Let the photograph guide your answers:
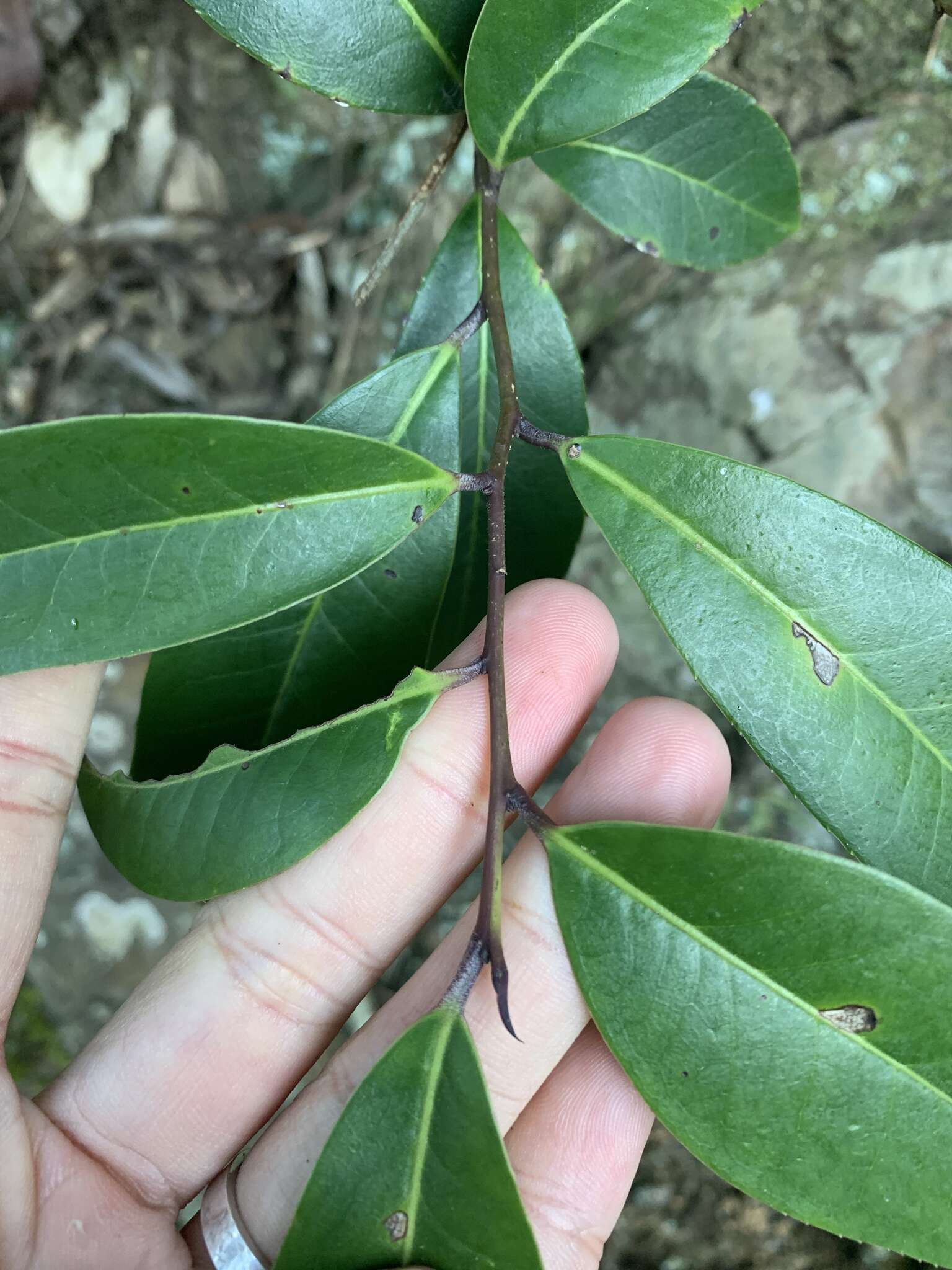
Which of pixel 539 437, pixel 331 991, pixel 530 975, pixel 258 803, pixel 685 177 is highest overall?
pixel 685 177

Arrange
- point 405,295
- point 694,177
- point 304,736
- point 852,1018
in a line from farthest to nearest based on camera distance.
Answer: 1. point 405,295
2. point 694,177
3. point 304,736
4. point 852,1018

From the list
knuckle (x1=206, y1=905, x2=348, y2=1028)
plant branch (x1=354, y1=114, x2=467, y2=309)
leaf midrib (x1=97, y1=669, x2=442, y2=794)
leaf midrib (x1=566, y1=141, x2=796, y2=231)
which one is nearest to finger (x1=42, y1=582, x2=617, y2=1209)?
knuckle (x1=206, y1=905, x2=348, y2=1028)

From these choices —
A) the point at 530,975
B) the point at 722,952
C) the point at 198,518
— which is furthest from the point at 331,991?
the point at 198,518

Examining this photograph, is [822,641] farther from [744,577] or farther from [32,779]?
[32,779]

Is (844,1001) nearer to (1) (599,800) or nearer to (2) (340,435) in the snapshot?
(1) (599,800)

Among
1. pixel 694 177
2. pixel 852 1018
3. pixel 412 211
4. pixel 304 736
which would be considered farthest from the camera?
pixel 694 177

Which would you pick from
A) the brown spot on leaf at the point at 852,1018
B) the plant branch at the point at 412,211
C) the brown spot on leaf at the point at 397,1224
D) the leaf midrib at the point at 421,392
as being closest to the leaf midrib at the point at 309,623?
the leaf midrib at the point at 421,392
